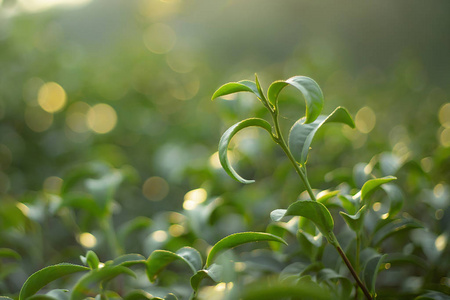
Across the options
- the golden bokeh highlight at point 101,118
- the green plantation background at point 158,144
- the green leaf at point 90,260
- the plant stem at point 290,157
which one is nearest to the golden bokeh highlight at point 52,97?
the green plantation background at point 158,144

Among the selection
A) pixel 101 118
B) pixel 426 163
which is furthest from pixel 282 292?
pixel 101 118

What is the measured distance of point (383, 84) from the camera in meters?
1.87

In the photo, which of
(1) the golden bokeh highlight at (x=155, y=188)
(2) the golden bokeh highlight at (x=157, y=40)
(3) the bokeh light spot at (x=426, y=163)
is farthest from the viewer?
(2) the golden bokeh highlight at (x=157, y=40)

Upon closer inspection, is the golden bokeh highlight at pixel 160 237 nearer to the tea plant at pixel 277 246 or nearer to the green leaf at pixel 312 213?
the tea plant at pixel 277 246

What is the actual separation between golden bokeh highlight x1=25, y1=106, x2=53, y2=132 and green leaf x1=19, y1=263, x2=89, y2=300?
1153mm

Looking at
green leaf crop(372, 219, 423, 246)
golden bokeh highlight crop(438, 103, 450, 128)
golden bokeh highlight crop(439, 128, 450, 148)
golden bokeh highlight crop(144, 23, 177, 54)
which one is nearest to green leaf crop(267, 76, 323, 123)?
green leaf crop(372, 219, 423, 246)

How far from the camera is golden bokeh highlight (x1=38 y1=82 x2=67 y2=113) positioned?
152cm

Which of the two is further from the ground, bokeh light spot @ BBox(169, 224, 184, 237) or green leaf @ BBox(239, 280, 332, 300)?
Result: green leaf @ BBox(239, 280, 332, 300)

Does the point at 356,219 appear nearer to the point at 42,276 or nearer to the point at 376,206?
the point at 376,206

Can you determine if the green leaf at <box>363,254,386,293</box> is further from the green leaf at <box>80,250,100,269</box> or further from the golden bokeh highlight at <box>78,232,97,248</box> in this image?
the golden bokeh highlight at <box>78,232,97,248</box>

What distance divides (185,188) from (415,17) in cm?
262

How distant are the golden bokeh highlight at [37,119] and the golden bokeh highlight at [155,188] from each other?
0.47 m

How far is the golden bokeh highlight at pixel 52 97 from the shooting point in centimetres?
152

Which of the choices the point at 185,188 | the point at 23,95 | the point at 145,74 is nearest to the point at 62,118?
the point at 23,95
